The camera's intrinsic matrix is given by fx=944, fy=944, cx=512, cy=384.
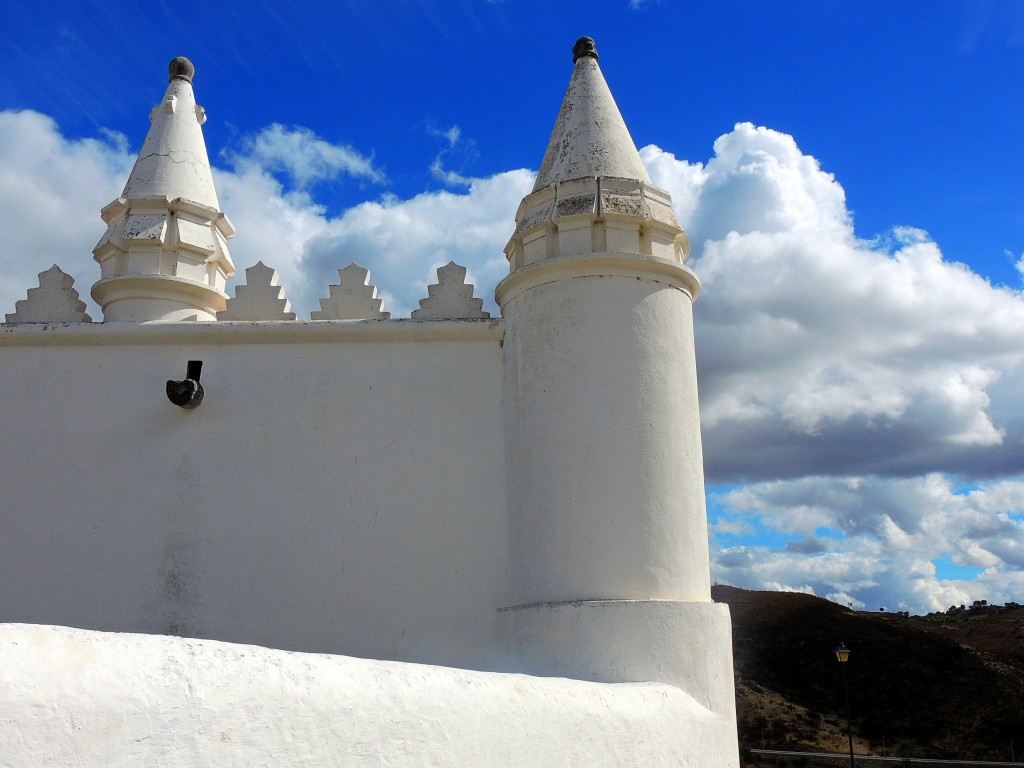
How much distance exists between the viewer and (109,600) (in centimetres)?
825

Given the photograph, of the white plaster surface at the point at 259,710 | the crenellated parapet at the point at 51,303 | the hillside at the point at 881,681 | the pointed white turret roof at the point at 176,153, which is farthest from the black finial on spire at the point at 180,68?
the hillside at the point at 881,681

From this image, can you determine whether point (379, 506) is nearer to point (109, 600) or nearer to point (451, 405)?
point (451, 405)

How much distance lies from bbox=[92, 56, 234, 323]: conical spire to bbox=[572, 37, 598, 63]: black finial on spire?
420cm

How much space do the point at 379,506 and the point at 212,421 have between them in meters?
1.78

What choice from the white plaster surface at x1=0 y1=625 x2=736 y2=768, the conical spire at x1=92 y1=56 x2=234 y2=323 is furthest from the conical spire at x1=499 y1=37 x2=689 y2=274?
the white plaster surface at x1=0 y1=625 x2=736 y2=768

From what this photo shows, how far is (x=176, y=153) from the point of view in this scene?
412 inches

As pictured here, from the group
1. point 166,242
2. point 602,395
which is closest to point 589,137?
point 602,395

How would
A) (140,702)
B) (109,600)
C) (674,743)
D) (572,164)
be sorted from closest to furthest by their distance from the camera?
(140,702), (674,743), (109,600), (572,164)

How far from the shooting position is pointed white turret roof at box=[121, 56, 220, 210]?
1012 cm

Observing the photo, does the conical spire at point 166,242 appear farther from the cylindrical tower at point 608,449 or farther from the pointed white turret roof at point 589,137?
the pointed white turret roof at point 589,137

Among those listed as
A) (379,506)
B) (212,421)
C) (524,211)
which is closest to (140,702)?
(379,506)

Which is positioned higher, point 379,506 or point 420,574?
point 379,506

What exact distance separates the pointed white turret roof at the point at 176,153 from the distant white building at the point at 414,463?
2.40 feet

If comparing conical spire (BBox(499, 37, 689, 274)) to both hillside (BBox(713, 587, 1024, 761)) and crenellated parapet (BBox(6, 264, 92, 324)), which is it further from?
hillside (BBox(713, 587, 1024, 761))
